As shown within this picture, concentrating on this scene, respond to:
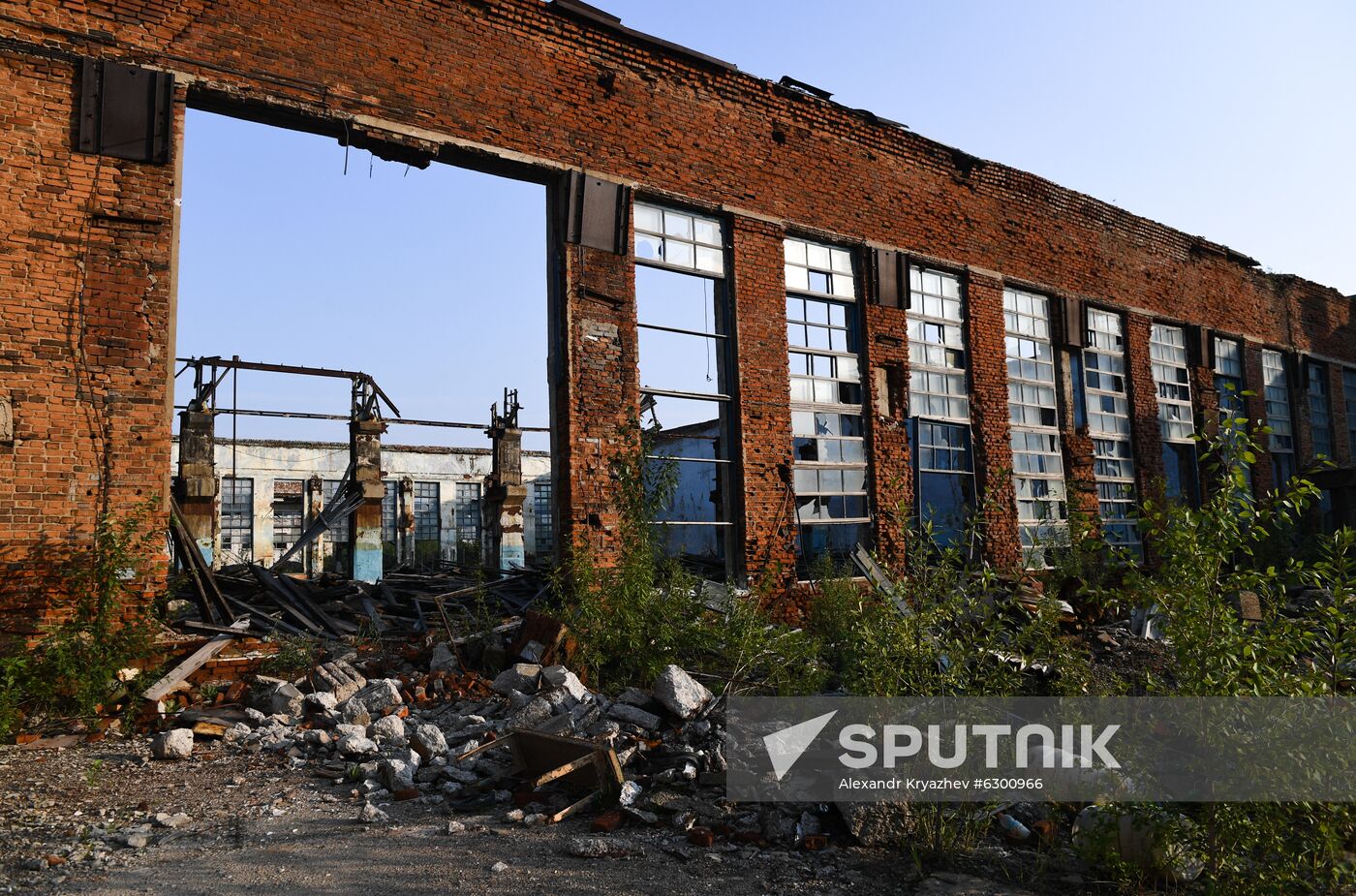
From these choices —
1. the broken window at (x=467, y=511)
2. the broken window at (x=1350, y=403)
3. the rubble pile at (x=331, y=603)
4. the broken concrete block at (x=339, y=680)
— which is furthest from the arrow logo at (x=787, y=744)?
the broken window at (x=467, y=511)

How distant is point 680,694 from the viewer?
5883mm

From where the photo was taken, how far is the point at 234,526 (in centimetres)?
2800

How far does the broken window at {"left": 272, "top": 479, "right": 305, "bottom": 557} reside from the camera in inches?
1142

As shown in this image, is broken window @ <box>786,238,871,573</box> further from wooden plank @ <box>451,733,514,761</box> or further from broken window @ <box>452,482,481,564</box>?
broken window @ <box>452,482,481,564</box>

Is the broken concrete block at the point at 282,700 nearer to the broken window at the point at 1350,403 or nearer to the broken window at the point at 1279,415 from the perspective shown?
the broken window at the point at 1279,415

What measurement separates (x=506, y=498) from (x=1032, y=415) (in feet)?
40.4

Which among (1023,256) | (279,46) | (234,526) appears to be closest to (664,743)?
(279,46)

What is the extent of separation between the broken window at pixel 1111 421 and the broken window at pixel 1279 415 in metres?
5.05

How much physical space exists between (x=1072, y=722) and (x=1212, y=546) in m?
1.96

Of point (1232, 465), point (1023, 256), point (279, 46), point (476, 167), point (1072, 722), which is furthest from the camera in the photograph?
point (1023, 256)

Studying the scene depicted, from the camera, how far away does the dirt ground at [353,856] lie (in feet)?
12.5

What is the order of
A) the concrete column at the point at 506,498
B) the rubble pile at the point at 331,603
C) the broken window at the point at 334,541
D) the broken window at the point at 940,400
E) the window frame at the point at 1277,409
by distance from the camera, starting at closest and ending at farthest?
the rubble pile at the point at 331,603 < the broken window at the point at 940,400 < the window frame at the point at 1277,409 < the concrete column at the point at 506,498 < the broken window at the point at 334,541

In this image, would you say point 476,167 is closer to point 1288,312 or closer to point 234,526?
point 1288,312

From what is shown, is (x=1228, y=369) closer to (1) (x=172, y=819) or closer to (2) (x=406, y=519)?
(1) (x=172, y=819)
